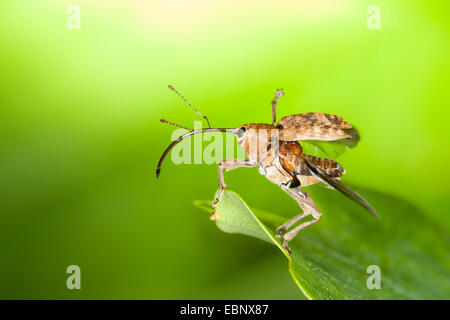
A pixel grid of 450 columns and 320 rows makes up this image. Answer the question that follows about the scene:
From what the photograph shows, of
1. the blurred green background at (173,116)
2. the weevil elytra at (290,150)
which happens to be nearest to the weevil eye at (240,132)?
the weevil elytra at (290,150)

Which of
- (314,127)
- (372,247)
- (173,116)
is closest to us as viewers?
(314,127)

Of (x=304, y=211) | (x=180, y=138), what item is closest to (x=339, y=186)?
(x=304, y=211)

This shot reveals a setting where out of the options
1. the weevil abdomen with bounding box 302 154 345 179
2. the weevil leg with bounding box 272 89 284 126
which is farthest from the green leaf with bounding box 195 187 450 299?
the weevil leg with bounding box 272 89 284 126

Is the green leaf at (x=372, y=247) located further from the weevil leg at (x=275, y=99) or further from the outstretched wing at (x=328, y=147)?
the weevil leg at (x=275, y=99)

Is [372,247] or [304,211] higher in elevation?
[304,211]

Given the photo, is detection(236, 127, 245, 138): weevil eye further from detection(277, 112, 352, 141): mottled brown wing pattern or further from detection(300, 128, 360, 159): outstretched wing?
detection(300, 128, 360, 159): outstretched wing

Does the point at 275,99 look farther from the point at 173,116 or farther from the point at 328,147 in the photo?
the point at 173,116

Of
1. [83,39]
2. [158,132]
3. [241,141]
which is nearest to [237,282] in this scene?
[241,141]

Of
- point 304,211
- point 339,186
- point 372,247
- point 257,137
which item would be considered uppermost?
point 257,137
